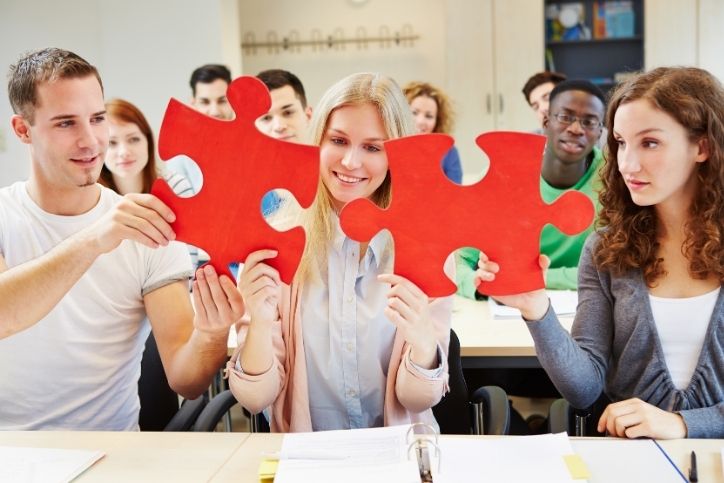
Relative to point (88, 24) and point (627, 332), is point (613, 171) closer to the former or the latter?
point (627, 332)

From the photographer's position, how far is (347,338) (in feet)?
5.84

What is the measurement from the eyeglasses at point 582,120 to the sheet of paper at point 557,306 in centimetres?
72

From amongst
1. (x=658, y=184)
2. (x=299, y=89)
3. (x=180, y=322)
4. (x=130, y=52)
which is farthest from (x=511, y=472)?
(x=130, y=52)

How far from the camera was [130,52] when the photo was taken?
5.73 meters

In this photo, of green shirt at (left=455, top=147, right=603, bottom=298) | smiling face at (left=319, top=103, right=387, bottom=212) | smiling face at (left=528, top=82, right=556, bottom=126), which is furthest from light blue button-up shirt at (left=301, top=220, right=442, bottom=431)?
smiling face at (left=528, top=82, right=556, bottom=126)

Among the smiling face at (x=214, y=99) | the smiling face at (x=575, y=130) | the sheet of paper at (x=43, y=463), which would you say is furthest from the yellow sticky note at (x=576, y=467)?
the smiling face at (x=214, y=99)

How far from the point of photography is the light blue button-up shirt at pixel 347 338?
179 centimetres

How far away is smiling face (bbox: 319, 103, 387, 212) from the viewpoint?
1.73 meters

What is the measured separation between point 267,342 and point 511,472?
571 mm

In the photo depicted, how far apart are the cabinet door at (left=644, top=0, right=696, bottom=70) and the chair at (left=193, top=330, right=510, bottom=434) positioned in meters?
4.64

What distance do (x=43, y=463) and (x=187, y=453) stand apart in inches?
10.6

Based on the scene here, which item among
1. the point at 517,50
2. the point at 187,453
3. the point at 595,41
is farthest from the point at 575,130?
the point at 595,41

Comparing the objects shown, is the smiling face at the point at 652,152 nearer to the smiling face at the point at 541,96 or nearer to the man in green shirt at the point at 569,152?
the man in green shirt at the point at 569,152

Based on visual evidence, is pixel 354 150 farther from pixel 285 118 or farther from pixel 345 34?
pixel 345 34
